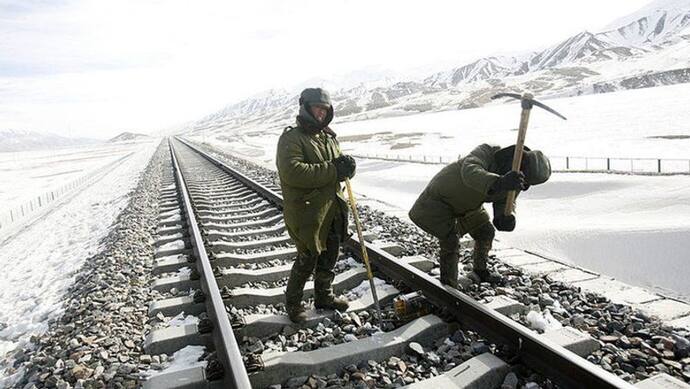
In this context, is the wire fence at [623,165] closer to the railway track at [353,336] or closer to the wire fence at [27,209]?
the railway track at [353,336]

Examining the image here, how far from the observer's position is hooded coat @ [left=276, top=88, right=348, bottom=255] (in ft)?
12.6

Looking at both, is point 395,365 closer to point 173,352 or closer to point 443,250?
point 443,250

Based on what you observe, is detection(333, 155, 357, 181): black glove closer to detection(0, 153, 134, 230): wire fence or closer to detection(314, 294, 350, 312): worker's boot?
detection(314, 294, 350, 312): worker's boot

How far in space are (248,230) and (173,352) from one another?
149 inches

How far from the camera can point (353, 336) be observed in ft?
12.6

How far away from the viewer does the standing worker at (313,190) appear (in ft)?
12.6

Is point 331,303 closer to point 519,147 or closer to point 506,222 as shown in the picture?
point 506,222

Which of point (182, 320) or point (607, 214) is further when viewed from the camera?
point (607, 214)

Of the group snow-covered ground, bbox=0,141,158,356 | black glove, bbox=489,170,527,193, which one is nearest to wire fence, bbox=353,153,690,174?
black glove, bbox=489,170,527,193

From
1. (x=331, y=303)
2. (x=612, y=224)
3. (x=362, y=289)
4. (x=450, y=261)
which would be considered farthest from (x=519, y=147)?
(x=612, y=224)

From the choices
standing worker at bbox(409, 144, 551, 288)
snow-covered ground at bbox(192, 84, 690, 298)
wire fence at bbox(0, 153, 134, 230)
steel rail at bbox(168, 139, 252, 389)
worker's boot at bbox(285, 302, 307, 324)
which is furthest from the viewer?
wire fence at bbox(0, 153, 134, 230)

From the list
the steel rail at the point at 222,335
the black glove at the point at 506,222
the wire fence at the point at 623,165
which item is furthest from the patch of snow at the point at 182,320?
the wire fence at the point at 623,165

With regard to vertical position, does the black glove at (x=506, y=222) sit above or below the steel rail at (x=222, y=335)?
above

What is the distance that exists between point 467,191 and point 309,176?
1436mm
